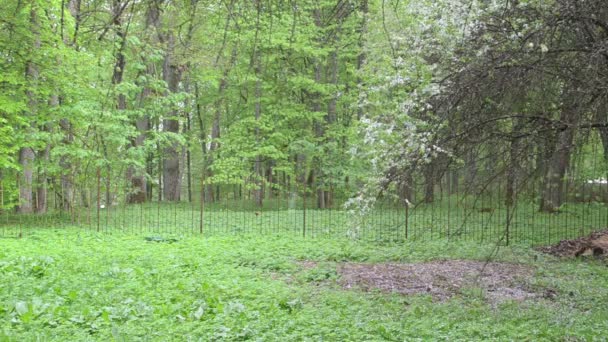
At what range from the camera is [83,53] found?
44.1 feet

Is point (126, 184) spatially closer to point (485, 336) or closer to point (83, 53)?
point (83, 53)

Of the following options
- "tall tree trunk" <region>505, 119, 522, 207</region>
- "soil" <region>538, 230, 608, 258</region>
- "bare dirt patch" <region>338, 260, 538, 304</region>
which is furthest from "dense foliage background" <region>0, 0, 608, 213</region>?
"soil" <region>538, 230, 608, 258</region>

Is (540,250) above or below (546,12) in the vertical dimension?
below

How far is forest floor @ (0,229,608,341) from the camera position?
5.07 m

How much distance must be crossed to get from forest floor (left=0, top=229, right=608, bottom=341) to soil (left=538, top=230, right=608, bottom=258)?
42 cm

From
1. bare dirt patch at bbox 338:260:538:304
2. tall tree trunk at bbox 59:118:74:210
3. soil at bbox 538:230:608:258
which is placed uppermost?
tall tree trunk at bbox 59:118:74:210

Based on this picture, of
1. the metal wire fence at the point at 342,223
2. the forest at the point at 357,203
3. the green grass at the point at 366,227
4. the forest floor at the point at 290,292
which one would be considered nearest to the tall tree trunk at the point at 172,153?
the metal wire fence at the point at 342,223

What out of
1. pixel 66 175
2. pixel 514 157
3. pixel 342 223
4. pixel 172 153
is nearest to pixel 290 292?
pixel 514 157

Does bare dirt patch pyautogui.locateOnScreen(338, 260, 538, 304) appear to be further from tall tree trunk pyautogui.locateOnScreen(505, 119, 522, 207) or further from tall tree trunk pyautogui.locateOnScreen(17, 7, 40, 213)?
tall tree trunk pyautogui.locateOnScreen(17, 7, 40, 213)

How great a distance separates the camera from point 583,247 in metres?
10.5

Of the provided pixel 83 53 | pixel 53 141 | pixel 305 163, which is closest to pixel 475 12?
pixel 83 53

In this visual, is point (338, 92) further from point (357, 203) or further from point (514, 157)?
point (514, 157)

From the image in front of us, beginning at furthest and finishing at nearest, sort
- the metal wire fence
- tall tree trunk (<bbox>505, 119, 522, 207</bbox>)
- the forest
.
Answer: the metal wire fence
tall tree trunk (<bbox>505, 119, 522, 207</bbox>)
the forest

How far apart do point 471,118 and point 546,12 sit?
5.28ft
